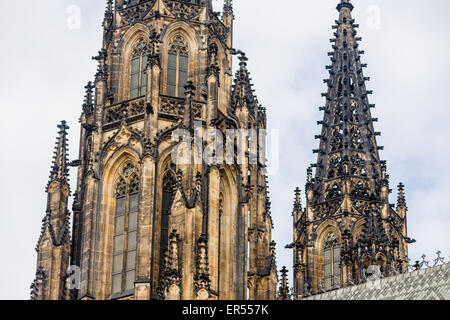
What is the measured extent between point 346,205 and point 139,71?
49.6 ft

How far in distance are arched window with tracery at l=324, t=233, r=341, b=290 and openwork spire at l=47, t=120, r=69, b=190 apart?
15220 mm

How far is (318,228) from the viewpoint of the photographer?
3147 inches

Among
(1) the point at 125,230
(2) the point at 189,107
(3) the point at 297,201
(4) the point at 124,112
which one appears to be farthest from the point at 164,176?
(3) the point at 297,201

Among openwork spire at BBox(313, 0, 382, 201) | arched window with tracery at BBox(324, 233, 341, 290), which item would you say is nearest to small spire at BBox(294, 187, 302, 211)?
openwork spire at BBox(313, 0, 382, 201)

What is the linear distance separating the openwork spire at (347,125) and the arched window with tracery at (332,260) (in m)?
2.37

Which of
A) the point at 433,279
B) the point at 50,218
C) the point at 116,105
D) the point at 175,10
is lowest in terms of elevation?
the point at 433,279

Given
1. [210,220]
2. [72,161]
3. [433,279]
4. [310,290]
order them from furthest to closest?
[310,290]
[72,161]
[210,220]
[433,279]

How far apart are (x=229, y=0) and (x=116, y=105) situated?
8.00m

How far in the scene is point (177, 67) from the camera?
6850cm

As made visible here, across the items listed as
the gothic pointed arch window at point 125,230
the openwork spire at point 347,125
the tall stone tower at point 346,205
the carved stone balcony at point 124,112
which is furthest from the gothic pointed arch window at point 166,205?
the openwork spire at point 347,125

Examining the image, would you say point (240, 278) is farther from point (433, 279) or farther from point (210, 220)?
point (433, 279)

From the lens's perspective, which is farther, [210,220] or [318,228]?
[318,228]

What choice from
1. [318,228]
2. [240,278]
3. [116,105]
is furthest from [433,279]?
[318,228]

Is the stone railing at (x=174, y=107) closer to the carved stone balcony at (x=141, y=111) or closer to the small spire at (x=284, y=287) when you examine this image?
the carved stone balcony at (x=141, y=111)
